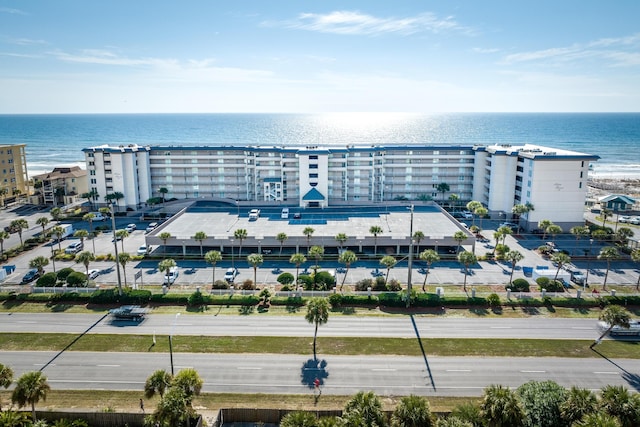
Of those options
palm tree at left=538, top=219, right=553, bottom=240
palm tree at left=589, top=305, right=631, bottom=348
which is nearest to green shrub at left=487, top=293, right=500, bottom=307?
palm tree at left=589, top=305, right=631, bottom=348

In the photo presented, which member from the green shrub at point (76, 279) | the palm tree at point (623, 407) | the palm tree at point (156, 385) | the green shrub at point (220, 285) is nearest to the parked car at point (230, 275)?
the green shrub at point (220, 285)

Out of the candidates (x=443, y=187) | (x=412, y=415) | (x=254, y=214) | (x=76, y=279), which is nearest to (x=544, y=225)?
(x=443, y=187)

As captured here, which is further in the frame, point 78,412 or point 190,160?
point 190,160

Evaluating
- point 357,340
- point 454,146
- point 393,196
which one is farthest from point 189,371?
point 454,146

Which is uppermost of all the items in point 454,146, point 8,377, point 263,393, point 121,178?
point 454,146

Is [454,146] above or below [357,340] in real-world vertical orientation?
above

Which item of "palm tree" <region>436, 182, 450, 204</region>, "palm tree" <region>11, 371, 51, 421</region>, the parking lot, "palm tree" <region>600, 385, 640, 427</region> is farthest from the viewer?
"palm tree" <region>436, 182, 450, 204</region>

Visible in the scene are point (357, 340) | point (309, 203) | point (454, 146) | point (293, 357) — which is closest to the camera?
point (293, 357)

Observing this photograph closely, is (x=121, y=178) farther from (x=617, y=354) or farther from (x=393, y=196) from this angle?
(x=617, y=354)

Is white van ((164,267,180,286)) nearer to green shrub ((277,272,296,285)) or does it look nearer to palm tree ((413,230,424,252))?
green shrub ((277,272,296,285))
